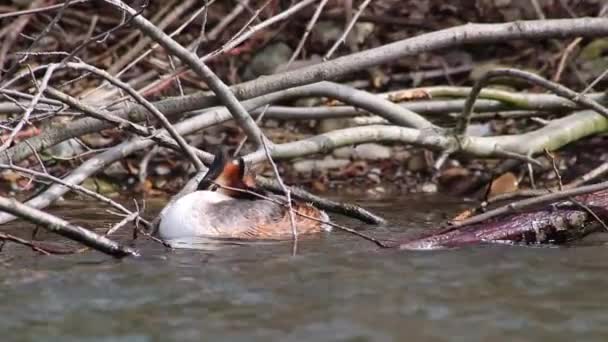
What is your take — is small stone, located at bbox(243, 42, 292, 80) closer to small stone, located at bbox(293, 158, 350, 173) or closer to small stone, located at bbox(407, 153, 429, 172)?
small stone, located at bbox(293, 158, 350, 173)

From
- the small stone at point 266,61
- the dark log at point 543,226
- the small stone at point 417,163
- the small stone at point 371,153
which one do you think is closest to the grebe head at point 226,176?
the dark log at point 543,226

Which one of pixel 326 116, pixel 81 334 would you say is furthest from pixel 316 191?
pixel 81 334

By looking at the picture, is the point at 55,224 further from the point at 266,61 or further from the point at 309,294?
the point at 266,61

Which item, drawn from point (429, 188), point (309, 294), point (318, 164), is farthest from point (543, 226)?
point (318, 164)

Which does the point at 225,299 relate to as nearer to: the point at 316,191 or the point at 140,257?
the point at 140,257

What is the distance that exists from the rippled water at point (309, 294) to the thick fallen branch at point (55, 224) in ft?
0.49

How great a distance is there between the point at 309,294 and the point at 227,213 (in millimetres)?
2007

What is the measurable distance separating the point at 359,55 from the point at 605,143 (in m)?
3.61

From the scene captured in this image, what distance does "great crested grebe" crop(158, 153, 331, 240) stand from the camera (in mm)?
6973

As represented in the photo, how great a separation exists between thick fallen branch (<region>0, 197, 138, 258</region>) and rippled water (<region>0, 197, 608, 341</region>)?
0.15 m

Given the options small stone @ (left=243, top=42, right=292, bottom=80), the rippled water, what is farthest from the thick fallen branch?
small stone @ (left=243, top=42, right=292, bottom=80)

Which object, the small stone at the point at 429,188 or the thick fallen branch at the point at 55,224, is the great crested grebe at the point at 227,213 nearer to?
the thick fallen branch at the point at 55,224

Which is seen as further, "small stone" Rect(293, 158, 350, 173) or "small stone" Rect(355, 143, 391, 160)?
"small stone" Rect(355, 143, 391, 160)

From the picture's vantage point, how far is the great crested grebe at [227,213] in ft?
22.9
